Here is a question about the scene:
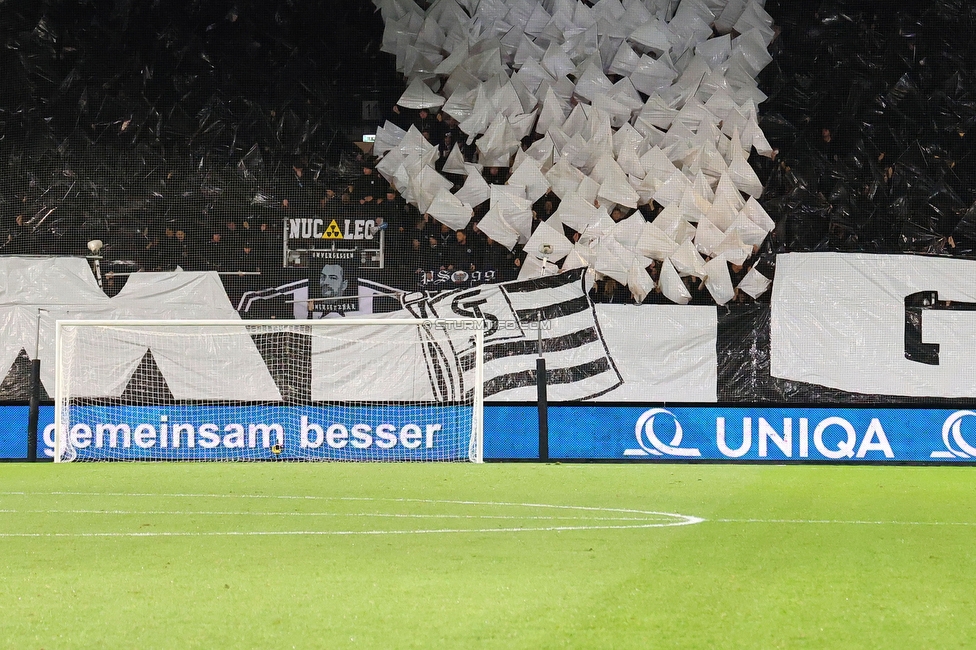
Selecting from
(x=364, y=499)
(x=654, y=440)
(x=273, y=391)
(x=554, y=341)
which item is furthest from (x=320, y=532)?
(x=554, y=341)

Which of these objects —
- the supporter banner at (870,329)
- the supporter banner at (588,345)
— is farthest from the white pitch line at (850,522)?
the supporter banner at (870,329)

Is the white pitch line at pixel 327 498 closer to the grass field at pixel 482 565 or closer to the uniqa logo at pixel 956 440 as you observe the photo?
the grass field at pixel 482 565

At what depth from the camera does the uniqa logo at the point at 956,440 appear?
858 cm

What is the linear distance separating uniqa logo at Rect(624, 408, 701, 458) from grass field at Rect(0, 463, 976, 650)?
2823 mm

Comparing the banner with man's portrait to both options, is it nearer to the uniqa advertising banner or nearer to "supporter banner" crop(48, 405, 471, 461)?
"supporter banner" crop(48, 405, 471, 461)

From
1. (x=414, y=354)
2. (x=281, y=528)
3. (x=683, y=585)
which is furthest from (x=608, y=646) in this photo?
(x=414, y=354)

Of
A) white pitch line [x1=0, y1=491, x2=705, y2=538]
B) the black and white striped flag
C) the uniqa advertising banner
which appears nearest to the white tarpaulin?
the black and white striped flag

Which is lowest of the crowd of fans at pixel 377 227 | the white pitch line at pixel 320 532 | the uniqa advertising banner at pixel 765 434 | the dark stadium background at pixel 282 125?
the white pitch line at pixel 320 532

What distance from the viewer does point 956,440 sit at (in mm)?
8586

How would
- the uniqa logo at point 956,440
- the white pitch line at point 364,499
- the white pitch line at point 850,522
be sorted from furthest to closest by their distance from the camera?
the uniqa logo at point 956,440 → the white pitch line at point 364,499 → the white pitch line at point 850,522

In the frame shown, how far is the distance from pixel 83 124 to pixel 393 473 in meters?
5.30

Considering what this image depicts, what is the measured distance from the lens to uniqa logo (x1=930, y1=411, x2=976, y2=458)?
28.1ft

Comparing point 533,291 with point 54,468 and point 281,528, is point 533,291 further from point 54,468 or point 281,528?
point 281,528

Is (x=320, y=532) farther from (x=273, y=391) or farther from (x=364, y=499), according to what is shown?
(x=273, y=391)
